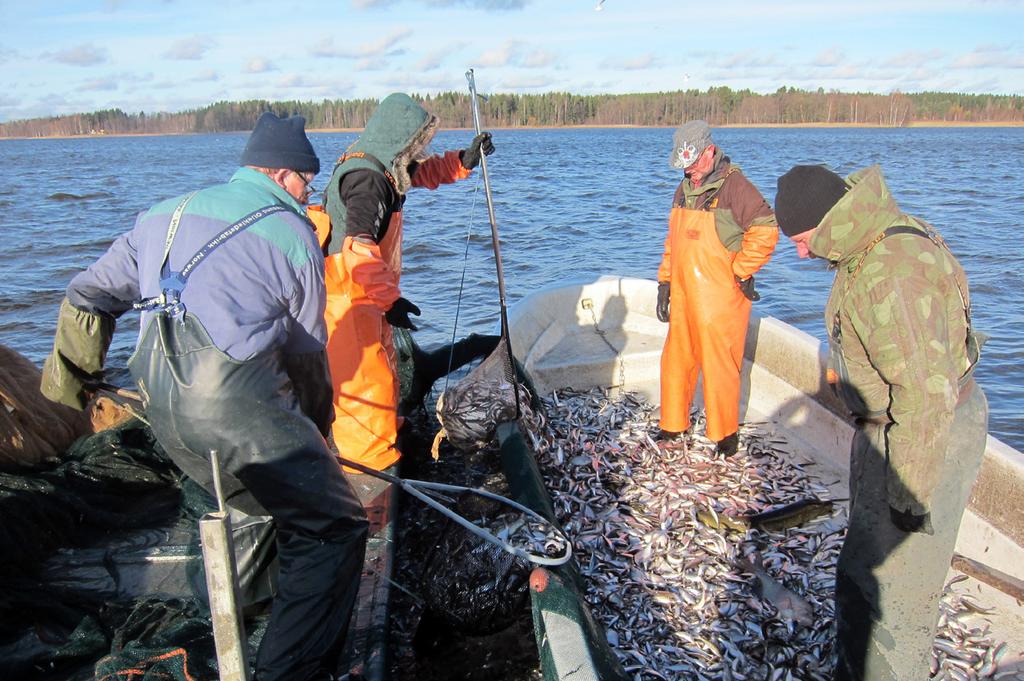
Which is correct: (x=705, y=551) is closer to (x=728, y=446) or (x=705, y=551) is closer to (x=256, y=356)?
(x=728, y=446)

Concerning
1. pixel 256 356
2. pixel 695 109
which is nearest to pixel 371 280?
pixel 256 356

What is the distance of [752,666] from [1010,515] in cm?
187

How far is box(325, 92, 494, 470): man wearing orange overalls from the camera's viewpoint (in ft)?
16.1

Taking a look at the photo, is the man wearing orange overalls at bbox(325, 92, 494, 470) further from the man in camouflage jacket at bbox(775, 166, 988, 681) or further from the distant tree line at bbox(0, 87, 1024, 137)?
the distant tree line at bbox(0, 87, 1024, 137)

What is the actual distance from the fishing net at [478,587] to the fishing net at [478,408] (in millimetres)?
1253

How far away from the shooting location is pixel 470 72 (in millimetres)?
6277

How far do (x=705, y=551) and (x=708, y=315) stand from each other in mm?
1711

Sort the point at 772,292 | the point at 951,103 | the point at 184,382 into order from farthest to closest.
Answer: the point at 951,103 → the point at 772,292 → the point at 184,382

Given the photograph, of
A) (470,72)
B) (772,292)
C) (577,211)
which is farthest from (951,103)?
(470,72)

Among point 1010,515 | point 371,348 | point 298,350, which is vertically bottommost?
point 1010,515

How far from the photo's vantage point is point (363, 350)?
16.7 ft

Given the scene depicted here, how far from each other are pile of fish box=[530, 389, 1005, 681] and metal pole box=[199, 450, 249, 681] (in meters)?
2.24

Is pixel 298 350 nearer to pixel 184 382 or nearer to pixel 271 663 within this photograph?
pixel 184 382

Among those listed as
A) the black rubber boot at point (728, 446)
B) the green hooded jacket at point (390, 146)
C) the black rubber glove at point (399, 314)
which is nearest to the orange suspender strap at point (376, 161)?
the green hooded jacket at point (390, 146)
